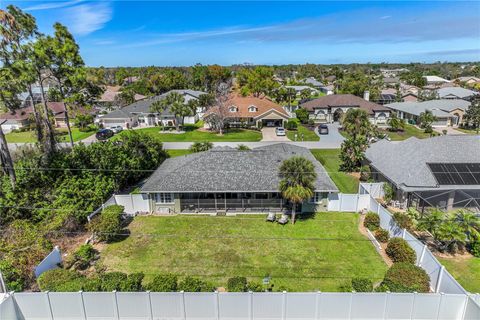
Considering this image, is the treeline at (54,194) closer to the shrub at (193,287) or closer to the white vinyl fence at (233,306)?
the white vinyl fence at (233,306)

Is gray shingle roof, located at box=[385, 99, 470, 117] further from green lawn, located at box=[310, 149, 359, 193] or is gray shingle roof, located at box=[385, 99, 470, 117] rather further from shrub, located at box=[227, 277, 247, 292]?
shrub, located at box=[227, 277, 247, 292]

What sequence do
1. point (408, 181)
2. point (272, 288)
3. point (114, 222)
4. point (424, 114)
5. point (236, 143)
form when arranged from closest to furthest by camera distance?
point (272, 288) → point (114, 222) → point (408, 181) → point (236, 143) → point (424, 114)

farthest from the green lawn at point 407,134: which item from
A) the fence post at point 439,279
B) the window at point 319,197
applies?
the fence post at point 439,279

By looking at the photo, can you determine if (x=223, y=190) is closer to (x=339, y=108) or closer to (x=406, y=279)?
(x=406, y=279)

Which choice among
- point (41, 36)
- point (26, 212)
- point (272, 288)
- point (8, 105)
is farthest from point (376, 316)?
point (41, 36)

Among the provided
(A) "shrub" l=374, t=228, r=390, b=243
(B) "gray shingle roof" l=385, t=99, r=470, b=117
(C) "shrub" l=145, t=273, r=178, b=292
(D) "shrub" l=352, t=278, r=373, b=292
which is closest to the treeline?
(C) "shrub" l=145, t=273, r=178, b=292

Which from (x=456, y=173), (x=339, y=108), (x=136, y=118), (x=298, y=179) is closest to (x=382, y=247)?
(x=298, y=179)

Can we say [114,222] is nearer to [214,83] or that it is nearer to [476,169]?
[476,169]
